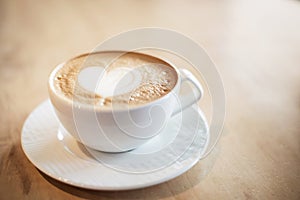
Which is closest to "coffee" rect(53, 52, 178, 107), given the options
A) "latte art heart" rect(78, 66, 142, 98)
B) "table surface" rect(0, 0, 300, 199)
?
"latte art heart" rect(78, 66, 142, 98)

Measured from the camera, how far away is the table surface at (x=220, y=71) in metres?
0.57

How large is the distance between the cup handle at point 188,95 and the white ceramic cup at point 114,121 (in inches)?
1.2

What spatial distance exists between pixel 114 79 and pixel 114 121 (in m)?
0.11

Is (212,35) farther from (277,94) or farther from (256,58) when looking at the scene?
(277,94)

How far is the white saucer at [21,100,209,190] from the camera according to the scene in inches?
21.5

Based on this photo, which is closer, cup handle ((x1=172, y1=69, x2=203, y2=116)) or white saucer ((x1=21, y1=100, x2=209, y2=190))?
white saucer ((x1=21, y1=100, x2=209, y2=190))

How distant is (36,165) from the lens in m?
0.57

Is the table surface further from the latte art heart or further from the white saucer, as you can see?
the latte art heart

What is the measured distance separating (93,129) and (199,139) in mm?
184

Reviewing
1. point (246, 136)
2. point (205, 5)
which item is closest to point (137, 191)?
point (246, 136)

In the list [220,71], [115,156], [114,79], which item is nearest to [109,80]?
[114,79]

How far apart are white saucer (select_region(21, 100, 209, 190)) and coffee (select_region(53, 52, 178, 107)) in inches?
3.6

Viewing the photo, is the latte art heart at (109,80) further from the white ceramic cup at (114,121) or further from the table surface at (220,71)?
the table surface at (220,71)

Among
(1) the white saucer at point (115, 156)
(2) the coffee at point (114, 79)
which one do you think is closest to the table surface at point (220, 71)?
(1) the white saucer at point (115, 156)
